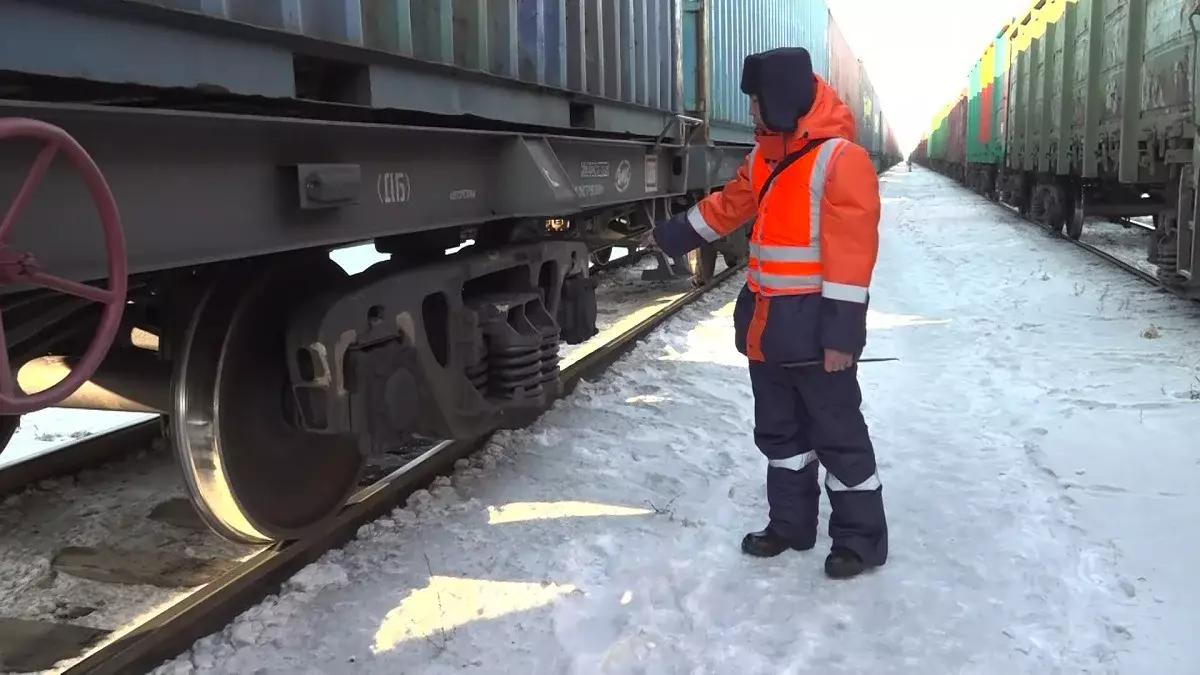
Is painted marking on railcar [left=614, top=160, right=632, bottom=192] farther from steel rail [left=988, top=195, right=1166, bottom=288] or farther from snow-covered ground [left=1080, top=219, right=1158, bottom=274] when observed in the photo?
snow-covered ground [left=1080, top=219, right=1158, bottom=274]

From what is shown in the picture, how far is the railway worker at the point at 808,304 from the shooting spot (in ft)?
10.1

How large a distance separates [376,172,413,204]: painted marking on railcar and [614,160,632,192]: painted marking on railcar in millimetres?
2230

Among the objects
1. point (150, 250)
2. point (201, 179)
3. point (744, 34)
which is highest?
point (744, 34)

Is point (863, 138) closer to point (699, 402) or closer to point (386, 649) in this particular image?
point (699, 402)

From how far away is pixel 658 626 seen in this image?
9.77 ft

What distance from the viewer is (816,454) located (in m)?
3.50

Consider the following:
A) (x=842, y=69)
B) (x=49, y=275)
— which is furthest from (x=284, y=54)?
(x=842, y=69)

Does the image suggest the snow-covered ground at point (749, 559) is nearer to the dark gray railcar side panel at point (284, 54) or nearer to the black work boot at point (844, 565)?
the black work boot at point (844, 565)

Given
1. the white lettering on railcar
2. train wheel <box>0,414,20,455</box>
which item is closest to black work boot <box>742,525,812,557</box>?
train wheel <box>0,414,20,455</box>

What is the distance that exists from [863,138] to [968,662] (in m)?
32.7

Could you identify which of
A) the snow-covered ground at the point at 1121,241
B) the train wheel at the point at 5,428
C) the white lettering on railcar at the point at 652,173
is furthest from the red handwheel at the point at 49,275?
the snow-covered ground at the point at 1121,241

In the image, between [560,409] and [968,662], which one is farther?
[560,409]

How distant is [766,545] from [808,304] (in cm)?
93

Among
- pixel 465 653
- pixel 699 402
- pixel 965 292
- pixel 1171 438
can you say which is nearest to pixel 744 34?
pixel 965 292
